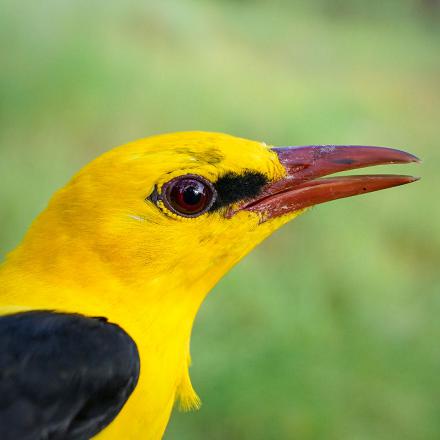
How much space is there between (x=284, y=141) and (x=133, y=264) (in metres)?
5.53

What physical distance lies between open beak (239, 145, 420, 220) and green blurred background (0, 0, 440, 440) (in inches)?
105

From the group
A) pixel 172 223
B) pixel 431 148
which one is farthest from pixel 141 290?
pixel 431 148

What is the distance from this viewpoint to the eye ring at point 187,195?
285 cm

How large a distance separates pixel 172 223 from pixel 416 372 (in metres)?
3.60

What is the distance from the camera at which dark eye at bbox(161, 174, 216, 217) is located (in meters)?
2.85

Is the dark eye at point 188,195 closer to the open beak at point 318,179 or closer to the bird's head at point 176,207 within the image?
the bird's head at point 176,207

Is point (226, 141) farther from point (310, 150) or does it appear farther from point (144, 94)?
point (144, 94)

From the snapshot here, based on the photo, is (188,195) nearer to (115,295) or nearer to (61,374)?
(115,295)

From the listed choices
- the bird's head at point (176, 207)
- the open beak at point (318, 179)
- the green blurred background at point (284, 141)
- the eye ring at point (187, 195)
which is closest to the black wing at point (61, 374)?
the bird's head at point (176, 207)

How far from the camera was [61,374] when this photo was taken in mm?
2615

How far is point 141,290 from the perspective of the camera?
9.43ft

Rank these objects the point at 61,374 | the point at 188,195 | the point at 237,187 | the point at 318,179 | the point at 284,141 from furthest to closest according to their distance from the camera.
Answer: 1. the point at 284,141
2. the point at 318,179
3. the point at 237,187
4. the point at 188,195
5. the point at 61,374

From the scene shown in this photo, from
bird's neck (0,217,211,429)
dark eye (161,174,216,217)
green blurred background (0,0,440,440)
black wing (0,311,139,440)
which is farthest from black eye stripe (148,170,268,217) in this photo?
green blurred background (0,0,440,440)

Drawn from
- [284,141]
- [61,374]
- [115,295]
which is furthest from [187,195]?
[284,141]
